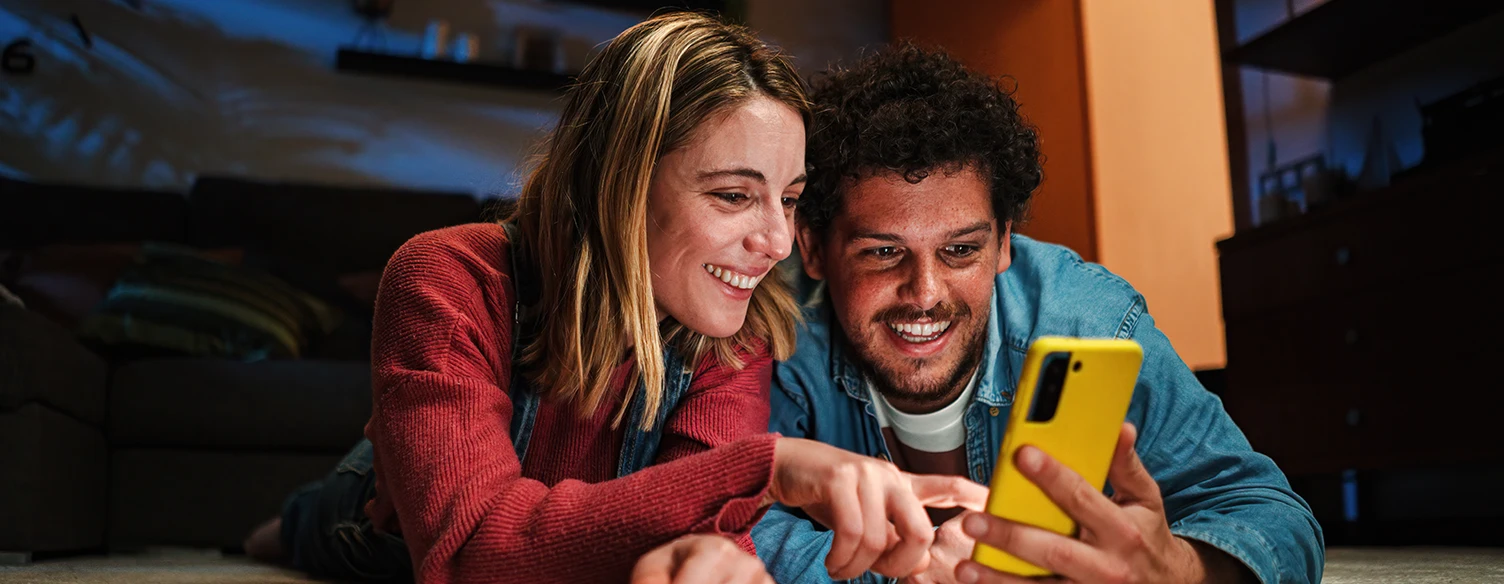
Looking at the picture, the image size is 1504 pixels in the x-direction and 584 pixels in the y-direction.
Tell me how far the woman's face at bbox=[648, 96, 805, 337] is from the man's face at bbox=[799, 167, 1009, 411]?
0.18 metres

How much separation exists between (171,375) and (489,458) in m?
1.79

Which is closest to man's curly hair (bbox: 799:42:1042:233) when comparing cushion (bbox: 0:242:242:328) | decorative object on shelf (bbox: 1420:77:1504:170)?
decorative object on shelf (bbox: 1420:77:1504:170)

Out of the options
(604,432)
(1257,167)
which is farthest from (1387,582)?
(1257,167)

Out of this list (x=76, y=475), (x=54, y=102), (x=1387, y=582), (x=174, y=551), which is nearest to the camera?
(x=1387, y=582)

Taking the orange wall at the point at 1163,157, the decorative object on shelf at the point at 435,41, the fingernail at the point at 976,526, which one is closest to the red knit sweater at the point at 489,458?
the fingernail at the point at 976,526

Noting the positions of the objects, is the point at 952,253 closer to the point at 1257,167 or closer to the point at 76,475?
the point at 76,475

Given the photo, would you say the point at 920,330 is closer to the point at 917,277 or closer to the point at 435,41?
the point at 917,277

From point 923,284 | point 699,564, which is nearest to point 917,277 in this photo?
point 923,284

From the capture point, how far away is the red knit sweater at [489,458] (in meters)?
0.78

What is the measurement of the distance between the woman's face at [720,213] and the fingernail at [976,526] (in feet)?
1.32

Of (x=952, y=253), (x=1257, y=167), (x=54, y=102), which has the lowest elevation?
(x=952, y=253)

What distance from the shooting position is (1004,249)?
1.43m

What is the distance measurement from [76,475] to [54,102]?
70.7 inches

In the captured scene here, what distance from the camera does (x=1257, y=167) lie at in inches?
120
